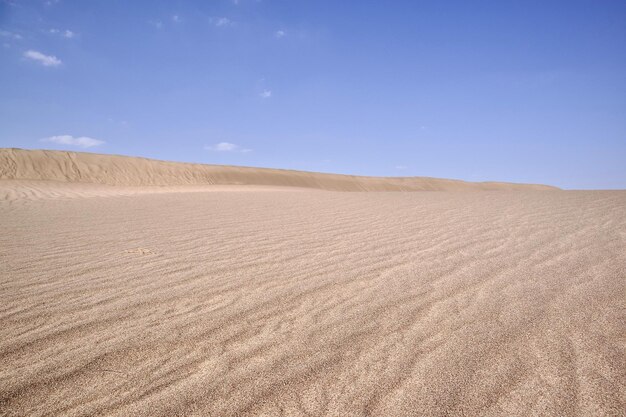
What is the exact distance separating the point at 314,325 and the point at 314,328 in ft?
0.16

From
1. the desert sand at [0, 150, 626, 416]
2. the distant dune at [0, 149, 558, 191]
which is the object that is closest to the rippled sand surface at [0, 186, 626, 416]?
the desert sand at [0, 150, 626, 416]

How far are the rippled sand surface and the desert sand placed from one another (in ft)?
0.04

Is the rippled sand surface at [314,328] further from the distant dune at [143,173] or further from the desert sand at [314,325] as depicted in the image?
the distant dune at [143,173]

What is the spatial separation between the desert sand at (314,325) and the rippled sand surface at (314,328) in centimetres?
1

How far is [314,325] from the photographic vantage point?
7.93ft

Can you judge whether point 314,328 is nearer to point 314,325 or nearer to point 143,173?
point 314,325

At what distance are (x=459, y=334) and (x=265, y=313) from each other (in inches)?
50.9

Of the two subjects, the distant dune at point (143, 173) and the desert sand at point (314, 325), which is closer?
the desert sand at point (314, 325)

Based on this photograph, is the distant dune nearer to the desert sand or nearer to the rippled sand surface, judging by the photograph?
the desert sand

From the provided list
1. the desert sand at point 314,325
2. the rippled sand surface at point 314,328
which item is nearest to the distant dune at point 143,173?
the desert sand at point 314,325

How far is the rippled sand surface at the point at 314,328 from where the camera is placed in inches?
64.8

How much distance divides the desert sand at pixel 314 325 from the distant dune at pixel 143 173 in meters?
26.5

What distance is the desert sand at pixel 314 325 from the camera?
1649mm

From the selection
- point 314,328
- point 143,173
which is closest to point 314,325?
point 314,328
